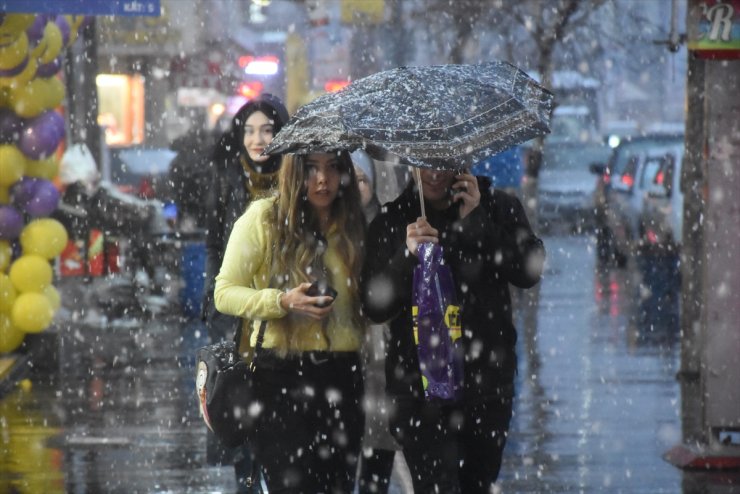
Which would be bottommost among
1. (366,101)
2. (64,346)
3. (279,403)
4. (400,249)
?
(64,346)

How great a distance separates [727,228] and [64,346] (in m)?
7.50

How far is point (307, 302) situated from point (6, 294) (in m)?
7.17

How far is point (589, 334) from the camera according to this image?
48.4 ft

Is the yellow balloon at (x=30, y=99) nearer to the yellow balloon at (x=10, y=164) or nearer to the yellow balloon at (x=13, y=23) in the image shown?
the yellow balloon at (x=10, y=164)

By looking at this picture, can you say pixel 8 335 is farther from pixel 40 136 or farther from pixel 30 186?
pixel 40 136

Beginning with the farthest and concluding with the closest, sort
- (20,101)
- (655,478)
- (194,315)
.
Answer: (194,315) < (20,101) < (655,478)

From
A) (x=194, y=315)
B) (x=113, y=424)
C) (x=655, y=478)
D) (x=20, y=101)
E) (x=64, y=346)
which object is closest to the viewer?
(x=655, y=478)

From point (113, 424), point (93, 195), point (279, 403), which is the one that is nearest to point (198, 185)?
point (113, 424)

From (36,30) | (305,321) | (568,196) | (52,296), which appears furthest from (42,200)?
(568,196)

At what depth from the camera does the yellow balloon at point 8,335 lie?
1179cm

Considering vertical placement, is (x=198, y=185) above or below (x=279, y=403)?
above

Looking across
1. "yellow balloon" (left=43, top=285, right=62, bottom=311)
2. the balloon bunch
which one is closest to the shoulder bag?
the balloon bunch

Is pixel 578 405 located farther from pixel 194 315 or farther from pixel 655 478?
pixel 194 315

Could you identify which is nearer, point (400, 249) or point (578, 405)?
point (400, 249)
